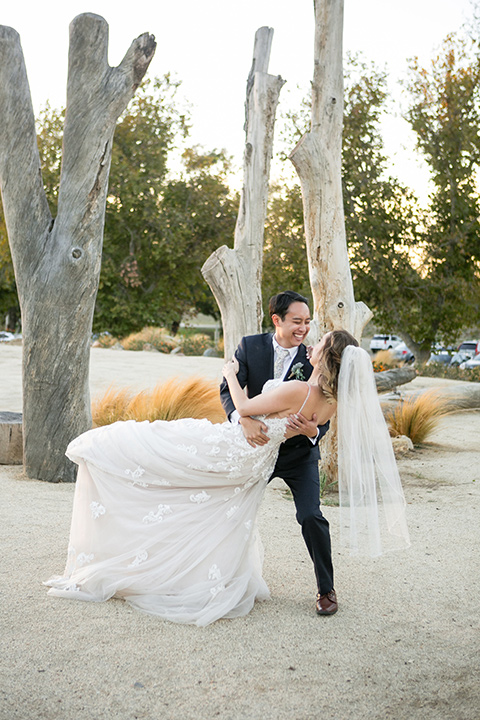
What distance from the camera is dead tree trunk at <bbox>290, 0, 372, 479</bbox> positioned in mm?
7109

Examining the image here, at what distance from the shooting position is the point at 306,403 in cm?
391

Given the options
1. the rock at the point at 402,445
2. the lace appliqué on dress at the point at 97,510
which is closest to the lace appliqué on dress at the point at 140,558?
the lace appliqué on dress at the point at 97,510

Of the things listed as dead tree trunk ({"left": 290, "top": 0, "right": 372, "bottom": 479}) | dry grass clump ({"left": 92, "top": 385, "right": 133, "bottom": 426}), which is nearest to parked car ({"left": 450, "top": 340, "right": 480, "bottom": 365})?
dry grass clump ({"left": 92, "top": 385, "right": 133, "bottom": 426})

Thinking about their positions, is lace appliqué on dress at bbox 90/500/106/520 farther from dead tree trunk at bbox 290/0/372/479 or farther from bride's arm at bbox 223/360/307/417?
dead tree trunk at bbox 290/0/372/479

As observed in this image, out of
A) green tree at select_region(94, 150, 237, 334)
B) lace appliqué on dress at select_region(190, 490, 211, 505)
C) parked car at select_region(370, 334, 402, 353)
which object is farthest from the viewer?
parked car at select_region(370, 334, 402, 353)

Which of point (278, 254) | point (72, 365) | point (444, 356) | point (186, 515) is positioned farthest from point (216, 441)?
point (444, 356)

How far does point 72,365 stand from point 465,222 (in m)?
15.7

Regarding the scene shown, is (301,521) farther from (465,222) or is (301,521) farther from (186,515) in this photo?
(465,222)

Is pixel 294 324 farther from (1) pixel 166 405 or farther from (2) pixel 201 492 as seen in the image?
(1) pixel 166 405

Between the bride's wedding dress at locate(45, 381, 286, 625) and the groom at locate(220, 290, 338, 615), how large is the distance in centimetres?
10

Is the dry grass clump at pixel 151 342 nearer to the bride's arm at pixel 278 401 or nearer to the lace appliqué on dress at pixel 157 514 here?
the lace appliqué on dress at pixel 157 514

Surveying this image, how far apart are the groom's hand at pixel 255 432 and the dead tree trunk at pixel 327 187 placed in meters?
3.23

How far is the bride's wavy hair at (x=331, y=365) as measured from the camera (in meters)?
3.90

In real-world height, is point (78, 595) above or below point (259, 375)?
below
